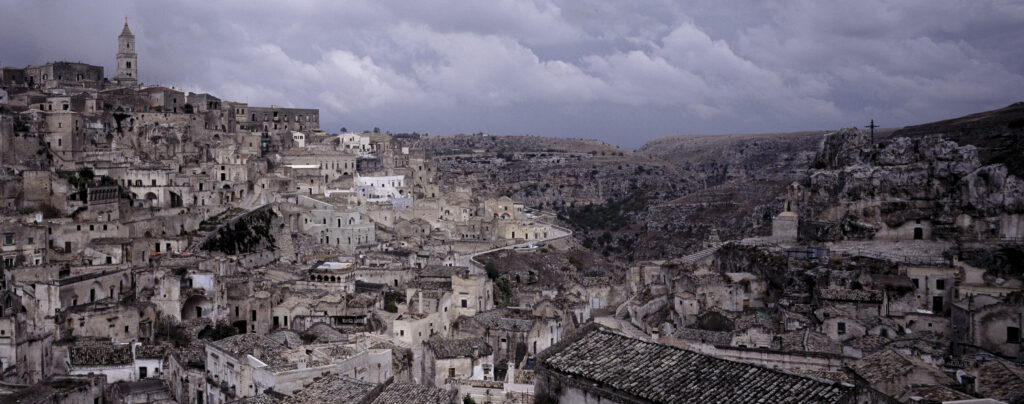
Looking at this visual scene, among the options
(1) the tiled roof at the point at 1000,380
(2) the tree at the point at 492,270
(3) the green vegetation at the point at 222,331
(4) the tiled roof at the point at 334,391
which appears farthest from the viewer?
(2) the tree at the point at 492,270

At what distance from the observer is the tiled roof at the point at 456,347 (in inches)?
935

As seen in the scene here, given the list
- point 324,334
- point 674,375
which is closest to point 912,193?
point 324,334

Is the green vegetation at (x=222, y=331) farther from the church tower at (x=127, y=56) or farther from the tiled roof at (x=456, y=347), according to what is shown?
the church tower at (x=127, y=56)

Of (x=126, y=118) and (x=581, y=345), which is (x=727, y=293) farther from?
(x=126, y=118)

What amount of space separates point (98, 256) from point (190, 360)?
9987mm

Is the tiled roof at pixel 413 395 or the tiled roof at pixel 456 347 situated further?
the tiled roof at pixel 456 347

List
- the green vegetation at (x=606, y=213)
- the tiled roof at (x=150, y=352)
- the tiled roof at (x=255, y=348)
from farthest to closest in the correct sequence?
the green vegetation at (x=606, y=213), the tiled roof at (x=150, y=352), the tiled roof at (x=255, y=348)

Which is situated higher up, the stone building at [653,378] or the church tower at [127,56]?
the church tower at [127,56]

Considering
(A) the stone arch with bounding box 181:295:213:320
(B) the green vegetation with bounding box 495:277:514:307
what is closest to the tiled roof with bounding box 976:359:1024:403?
(B) the green vegetation with bounding box 495:277:514:307

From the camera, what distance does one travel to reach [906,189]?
123 ft

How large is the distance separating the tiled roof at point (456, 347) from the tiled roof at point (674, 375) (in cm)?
1160

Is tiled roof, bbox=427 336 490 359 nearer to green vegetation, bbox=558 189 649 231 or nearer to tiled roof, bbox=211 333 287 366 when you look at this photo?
tiled roof, bbox=211 333 287 366

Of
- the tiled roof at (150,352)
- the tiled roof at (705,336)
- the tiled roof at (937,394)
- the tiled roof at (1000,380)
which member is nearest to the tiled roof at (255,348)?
the tiled roof at (150,352)

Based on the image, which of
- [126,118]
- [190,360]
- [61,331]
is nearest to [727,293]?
[190,360]
